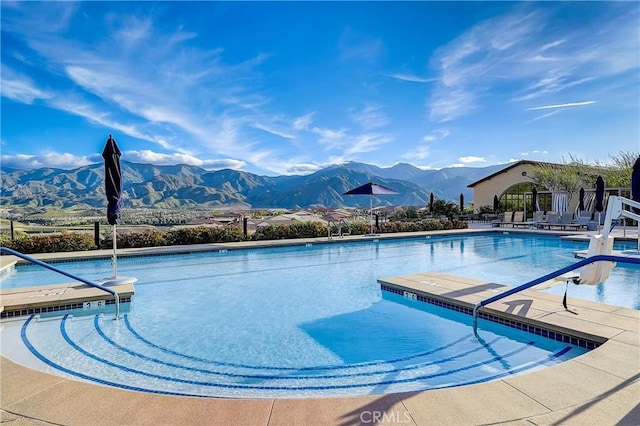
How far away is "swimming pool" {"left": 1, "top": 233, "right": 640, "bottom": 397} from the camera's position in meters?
3.38

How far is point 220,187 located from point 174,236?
9643cm

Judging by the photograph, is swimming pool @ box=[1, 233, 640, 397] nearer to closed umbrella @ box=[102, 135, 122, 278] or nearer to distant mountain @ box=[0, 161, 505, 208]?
closed umbrella @ box=[102, 135, 122, 278]

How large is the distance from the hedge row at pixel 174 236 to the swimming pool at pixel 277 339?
2282 millimetres

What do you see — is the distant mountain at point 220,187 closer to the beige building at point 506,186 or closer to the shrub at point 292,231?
the beige building at point 506,186

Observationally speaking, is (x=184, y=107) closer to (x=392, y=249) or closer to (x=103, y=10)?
(x=103, y=10)

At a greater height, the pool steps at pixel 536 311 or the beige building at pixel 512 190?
the beige building at pixel 512 190

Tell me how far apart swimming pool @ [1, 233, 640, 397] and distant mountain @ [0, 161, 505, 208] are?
168 ft

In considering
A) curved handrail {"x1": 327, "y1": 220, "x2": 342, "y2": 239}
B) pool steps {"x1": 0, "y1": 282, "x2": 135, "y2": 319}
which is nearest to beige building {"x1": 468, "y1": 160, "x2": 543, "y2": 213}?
curved handrail {"x1": 327, "y1": 220, "x2": 342, "y2": 239}

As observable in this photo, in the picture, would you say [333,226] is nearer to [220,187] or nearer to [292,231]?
[292,231]

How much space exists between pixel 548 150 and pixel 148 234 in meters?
30.0

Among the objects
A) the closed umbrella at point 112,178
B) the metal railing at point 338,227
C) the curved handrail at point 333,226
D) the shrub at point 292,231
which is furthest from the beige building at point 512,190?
the closed umbrella at point 112,178

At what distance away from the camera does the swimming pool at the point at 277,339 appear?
3.38m

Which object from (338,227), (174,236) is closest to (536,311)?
(338,227)

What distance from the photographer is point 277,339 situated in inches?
174
